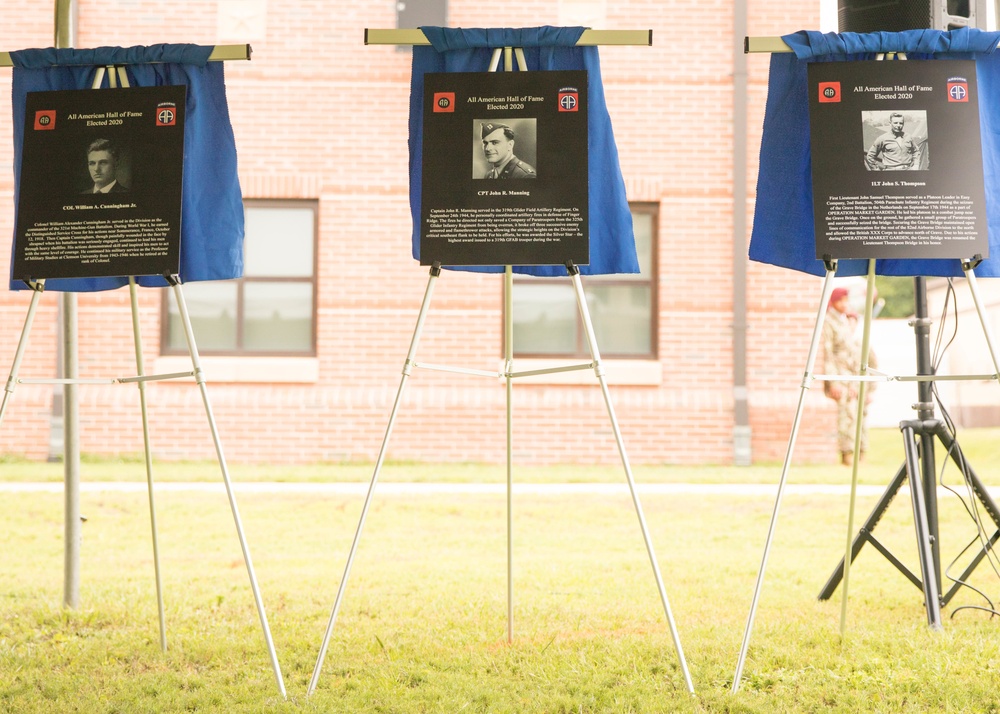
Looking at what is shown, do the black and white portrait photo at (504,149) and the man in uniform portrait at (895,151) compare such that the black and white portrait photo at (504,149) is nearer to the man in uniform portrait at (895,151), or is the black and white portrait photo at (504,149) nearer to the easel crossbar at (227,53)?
the easel crossbar at (227,53)

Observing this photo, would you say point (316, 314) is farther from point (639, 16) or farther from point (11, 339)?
point (639, 16)

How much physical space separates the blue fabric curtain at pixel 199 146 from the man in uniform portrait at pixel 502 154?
32.3 inches

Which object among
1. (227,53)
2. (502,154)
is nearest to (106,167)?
(227,53)

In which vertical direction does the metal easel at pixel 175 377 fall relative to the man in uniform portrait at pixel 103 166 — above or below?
below

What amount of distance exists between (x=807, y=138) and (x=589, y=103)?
2.33ft

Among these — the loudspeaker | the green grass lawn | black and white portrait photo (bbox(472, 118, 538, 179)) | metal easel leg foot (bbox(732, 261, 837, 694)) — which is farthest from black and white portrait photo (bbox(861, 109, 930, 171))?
the green grass lawn

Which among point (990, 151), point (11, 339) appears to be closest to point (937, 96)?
point (990, 151)

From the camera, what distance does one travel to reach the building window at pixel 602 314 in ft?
29.3

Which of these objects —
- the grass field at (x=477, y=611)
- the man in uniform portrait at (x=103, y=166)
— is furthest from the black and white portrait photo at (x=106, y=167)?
the grass field at (x=477, y=611)

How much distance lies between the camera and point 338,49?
890 cm

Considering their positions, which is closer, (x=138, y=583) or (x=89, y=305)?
(x=138, y=583)

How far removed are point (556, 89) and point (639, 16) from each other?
6.39m

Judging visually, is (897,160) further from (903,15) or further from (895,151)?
(903,15)

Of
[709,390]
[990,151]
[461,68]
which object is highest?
[461,68]
